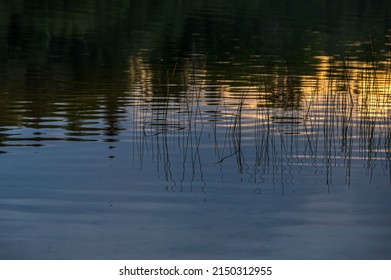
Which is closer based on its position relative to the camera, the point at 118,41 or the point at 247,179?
the point at 247,179

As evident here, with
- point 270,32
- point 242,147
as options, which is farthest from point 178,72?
point 270,32

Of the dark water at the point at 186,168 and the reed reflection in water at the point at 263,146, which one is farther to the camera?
the reed reflection in water at the point at 263,146

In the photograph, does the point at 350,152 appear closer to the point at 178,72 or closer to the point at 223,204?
the point at 223,204

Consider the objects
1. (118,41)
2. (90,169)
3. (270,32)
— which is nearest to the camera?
(90,169)

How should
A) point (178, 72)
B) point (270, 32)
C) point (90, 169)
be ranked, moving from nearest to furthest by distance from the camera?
point (90, 169), point (178, 72), point (270, 32)

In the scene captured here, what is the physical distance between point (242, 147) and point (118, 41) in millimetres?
31560

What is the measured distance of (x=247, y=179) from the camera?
47.8 ft

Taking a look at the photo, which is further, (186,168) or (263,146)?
(263,146)

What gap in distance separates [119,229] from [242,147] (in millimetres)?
5818

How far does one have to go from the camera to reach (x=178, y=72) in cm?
3231

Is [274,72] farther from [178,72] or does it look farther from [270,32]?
[270,32]

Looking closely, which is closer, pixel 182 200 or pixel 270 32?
pixel 182 200

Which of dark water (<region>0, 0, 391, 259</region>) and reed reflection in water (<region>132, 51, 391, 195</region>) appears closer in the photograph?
dark water (<region>0, 0, 391, 259</region>)

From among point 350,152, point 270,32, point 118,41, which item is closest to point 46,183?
point 350,152
